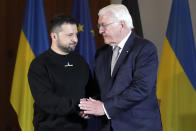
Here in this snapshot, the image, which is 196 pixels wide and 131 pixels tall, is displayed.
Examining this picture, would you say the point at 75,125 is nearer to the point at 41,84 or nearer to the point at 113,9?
the point at 41,84

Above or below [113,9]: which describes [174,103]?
below

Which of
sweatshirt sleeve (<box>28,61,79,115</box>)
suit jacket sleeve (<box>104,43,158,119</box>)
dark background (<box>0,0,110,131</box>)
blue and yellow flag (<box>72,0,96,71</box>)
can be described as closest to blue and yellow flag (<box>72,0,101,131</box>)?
blue and yellow flag (<box>72,0,96,71</box>)

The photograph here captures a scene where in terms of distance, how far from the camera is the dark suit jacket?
189cm

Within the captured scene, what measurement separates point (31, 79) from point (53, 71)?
18 cm

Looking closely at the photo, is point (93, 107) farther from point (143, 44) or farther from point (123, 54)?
point (143, 44)

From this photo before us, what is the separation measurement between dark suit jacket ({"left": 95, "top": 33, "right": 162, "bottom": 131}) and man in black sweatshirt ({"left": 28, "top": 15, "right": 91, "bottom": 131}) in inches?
12.1

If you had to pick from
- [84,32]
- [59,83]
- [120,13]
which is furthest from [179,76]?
[59,83]

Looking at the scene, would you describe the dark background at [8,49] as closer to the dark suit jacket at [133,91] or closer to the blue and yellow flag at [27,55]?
the blue and yellow flag at [27,55]

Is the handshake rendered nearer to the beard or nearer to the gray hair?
the beard

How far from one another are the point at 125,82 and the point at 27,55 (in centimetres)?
167

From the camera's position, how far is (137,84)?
74.6 inches

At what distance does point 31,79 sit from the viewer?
7.18 ft

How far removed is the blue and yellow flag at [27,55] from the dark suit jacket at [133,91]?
140 cm

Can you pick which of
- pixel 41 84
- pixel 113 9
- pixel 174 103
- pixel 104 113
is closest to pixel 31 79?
pixel 41 84
